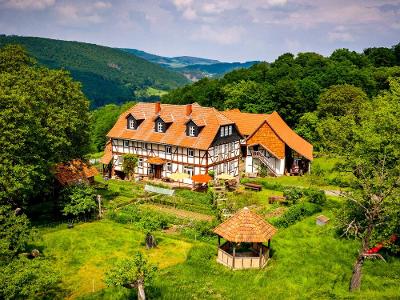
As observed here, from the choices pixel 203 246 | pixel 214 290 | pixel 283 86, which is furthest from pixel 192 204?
pixel 283 86

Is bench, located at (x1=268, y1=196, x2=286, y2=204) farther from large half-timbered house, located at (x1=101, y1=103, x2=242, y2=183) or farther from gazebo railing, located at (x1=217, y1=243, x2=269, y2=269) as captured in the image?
gazebo railing, located at (x1=217, y1=243, x2=269, y2=269)

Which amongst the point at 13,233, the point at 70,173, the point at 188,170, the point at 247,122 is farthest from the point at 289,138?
the point at 13,233

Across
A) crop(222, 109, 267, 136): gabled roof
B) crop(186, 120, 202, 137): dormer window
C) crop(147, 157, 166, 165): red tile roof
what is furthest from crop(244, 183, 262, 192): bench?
crop(222, 109, 267, 136): gabled roof

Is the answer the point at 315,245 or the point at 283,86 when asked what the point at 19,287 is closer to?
the point at 315,245

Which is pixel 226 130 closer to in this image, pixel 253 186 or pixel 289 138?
pixel 253 186

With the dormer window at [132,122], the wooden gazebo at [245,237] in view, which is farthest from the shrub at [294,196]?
the dormer window at [132,122]

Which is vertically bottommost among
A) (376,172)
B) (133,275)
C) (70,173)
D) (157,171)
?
(133,275)

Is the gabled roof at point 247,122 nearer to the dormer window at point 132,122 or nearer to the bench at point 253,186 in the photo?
the bench at point 253,186
